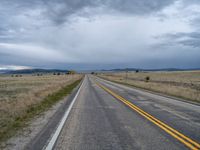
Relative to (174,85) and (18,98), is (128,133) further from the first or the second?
(174,85)

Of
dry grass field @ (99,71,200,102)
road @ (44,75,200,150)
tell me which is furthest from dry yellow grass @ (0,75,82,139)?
dry grass field @ (99,71,200,102)

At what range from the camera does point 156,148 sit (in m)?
5.52

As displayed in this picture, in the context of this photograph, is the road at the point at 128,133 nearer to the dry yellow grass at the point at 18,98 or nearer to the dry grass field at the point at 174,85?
the dry yellow grass at the point at 18,98

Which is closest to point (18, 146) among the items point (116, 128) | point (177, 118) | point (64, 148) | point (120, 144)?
point (64, 148)

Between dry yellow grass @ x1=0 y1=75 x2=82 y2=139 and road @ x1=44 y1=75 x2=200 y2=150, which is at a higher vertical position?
road @ x1=44 y1=75 x2=200 y2=150

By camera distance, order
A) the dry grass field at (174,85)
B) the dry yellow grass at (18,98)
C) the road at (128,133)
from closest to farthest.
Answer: the road at (128,133)
the dry yellow grass at (18,98)
the dry grass field at (174,85)

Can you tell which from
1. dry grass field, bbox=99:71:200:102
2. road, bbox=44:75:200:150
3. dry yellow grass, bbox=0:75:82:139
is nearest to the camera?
road, bbox=44:75:200:150

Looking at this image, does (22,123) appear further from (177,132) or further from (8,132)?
(177,132)

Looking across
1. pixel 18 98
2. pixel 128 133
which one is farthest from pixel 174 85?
pixel 128 133

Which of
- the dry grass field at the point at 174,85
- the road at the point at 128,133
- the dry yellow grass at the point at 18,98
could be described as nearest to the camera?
the road at the point at 128,133

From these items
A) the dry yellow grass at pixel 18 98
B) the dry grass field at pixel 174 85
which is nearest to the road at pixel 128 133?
the dry yellow grass at pixel 18 98

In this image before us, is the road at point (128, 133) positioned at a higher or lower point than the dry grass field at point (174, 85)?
higher

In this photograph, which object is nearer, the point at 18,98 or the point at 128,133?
the point at 128,133

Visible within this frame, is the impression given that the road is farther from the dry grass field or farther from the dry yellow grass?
the dry grass field
